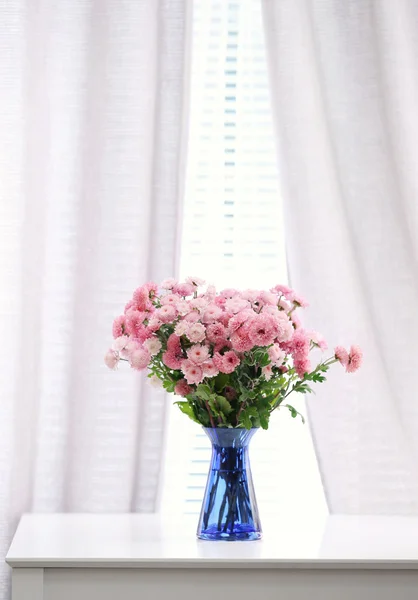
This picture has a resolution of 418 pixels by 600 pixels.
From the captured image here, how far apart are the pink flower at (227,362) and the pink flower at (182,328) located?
63mm

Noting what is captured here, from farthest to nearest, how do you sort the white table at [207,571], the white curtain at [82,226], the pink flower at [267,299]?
the white curtain at [82,226]
the pink flower at [267,299]
the white table at [207,571]

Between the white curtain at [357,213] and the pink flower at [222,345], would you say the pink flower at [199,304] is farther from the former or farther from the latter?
the white curtain at [357,213]

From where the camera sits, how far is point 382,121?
1733 millimetres

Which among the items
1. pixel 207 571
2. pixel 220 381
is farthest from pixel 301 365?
pixel 207 571

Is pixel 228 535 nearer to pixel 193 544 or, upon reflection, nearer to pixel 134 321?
pixel 193 544

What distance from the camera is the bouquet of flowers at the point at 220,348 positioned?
1274 mm

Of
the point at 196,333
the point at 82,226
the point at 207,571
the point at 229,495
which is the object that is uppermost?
the point at 82,226

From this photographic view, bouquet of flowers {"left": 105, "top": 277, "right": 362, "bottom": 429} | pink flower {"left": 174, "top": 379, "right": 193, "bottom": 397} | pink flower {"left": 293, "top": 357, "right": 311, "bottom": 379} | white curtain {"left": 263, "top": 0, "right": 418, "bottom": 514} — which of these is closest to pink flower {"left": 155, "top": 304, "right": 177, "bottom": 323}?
bouquet of flowers {"left": 105, "top": 277, "right": 362, "bottom": 429}

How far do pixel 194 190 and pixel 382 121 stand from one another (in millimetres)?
414

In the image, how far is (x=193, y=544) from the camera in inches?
52.3

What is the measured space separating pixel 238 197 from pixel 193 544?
30.5 inches

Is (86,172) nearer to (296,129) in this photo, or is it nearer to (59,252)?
(59,252)

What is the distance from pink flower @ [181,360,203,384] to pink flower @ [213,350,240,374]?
0.03 metres

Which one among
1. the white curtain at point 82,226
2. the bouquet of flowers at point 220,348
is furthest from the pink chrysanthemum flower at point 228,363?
the white curtain at point 82,226
